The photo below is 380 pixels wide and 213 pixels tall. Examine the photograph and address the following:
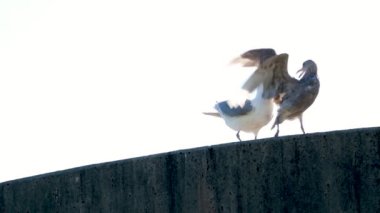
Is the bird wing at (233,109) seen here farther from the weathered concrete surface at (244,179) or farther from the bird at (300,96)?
the weathered concrete surface at (244,179)

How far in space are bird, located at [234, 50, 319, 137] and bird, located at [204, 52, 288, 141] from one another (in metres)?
0.06

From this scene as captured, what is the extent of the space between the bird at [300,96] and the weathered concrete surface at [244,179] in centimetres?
438

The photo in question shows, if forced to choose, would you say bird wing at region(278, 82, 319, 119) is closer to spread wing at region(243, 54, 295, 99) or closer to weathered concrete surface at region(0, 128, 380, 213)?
spread wing at region(243, 54, 295, 99)

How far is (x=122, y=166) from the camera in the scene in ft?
31.8

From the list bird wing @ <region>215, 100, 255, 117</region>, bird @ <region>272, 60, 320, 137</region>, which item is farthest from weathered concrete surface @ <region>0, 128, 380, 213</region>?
bird wing @ <region>215, 100, 255, 117</region>

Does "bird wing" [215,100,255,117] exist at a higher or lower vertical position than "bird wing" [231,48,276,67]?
lower

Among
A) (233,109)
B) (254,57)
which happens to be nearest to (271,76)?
(254,57)

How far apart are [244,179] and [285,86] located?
5.61m

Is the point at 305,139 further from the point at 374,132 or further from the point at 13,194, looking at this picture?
the point at 13,194

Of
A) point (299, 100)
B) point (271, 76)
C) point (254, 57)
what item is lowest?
point (299, 100)

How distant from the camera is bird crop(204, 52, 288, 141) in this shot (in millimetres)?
14148

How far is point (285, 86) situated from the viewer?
14.4 metres

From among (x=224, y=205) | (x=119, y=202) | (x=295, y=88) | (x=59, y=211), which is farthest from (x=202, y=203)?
(x=295, y=88)

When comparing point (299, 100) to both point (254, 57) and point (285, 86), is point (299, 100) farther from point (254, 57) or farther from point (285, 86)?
point (254, 57)
